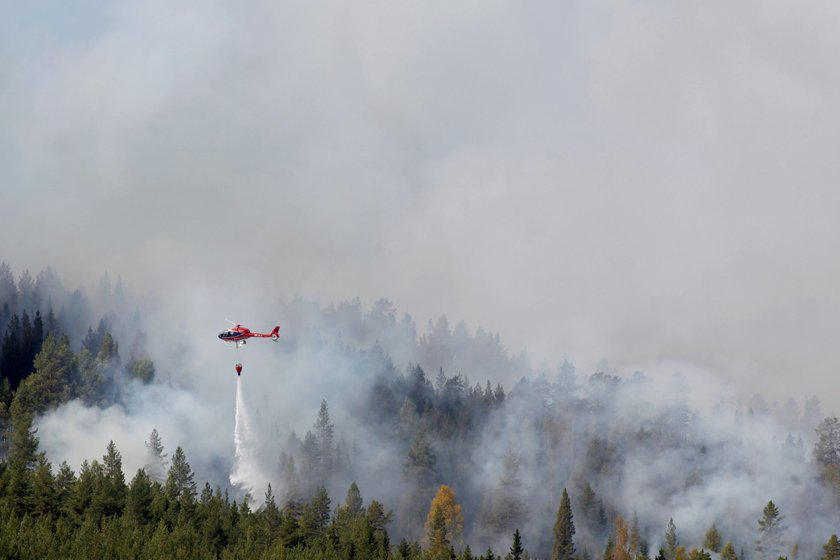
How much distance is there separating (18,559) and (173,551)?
75.2ft

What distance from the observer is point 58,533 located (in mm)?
199000

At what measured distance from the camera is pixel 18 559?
181 meters

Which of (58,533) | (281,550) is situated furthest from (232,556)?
(58,533)

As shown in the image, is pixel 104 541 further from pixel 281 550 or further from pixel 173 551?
pixel 281 550

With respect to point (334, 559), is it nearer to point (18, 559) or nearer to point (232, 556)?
point (232, 556)

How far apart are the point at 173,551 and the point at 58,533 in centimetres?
1712

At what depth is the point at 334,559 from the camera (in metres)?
200

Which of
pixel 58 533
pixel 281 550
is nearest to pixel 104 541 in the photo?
pixel 58 533

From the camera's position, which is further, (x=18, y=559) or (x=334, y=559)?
(x=334, y=559)

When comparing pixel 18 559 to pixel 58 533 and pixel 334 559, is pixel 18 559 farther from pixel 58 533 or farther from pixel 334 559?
pixel 334 559

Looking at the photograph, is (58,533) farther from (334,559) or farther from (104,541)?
(334,559)

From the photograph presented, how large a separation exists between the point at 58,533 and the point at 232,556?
83.2ft

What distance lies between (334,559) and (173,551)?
22.6 metres

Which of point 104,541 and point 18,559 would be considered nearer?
point 18,559
